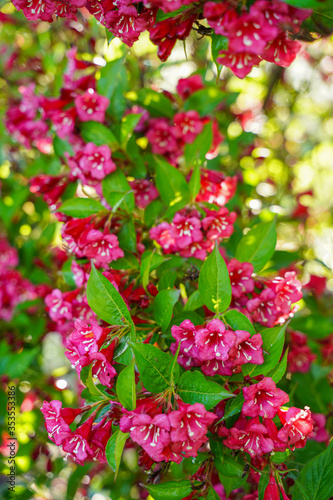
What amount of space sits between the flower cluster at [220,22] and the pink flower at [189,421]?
0.93 meters

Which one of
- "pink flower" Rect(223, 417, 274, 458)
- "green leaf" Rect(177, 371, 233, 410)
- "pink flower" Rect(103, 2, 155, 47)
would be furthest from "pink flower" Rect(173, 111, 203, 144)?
"pink flower" Rect(223, 417, 274, 458)

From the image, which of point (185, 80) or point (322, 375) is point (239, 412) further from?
point (185, 80)

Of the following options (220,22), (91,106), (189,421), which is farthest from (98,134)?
(189,421)

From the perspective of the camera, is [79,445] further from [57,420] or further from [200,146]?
[200,146]

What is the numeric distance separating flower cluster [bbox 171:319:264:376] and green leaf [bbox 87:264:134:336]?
0.18 m

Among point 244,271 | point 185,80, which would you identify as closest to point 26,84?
point 185,80

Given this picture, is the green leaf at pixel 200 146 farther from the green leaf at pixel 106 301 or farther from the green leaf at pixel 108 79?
the green leaf at pixel 106 301

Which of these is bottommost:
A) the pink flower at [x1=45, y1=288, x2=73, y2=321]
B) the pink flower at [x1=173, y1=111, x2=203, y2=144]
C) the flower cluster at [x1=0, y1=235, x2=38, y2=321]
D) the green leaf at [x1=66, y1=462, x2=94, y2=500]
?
the green leaf at [x1=66, y1=462, x2=94, y2=500]

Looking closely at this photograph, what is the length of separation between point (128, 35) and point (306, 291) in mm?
2021

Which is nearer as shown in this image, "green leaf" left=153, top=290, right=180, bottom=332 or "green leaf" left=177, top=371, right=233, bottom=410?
"green leaf" left=177, top=371, right=233, bottom=410

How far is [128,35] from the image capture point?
1.25 meters

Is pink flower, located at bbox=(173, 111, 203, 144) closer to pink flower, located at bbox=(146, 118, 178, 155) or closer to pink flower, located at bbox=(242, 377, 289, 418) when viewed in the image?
pink flower, located at bbox=(146, 118, 178, 155)

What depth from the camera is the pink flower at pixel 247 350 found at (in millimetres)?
1141

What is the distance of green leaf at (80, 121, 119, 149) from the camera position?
1.81 meters
